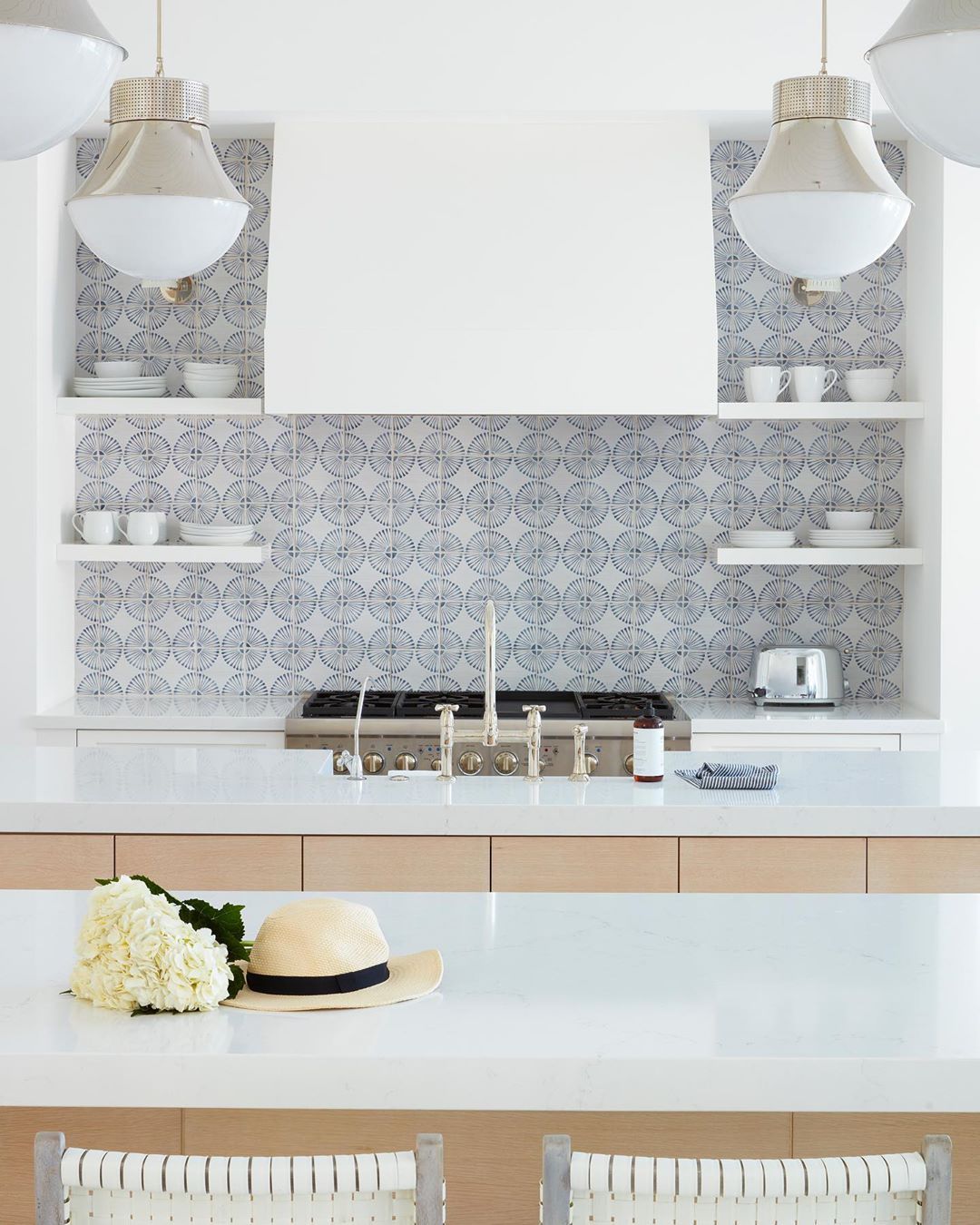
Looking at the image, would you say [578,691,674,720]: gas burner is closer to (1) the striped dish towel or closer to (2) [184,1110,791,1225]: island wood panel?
(1) the striped dish towel

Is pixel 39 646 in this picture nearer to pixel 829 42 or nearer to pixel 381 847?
pixel 381 847

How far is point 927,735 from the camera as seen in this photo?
4.42 metres

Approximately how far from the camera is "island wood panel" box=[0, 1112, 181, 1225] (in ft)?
5.81

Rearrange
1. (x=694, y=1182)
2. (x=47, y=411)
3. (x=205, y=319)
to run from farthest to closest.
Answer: (x=205, y=319)
(x=47, y=411)
(x=694, y=1182)

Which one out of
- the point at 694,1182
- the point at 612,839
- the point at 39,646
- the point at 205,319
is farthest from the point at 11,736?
the point at 694,1182

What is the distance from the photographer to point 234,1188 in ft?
4.17

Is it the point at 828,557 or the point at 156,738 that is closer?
the point at 156,738

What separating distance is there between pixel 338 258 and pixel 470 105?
24.7 inches

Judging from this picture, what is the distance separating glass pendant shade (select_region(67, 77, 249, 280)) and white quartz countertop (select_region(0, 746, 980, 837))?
1069mm

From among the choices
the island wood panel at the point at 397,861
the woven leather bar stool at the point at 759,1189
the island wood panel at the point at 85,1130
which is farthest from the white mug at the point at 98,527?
the woven leather bar stool at the point at 759,1189

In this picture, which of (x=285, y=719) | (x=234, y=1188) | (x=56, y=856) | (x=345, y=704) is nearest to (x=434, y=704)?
(x=345, y=704)

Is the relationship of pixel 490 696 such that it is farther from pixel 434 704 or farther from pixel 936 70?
pixel 936 70

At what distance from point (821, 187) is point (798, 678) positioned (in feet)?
8.64

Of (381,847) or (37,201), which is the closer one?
(381,847)
